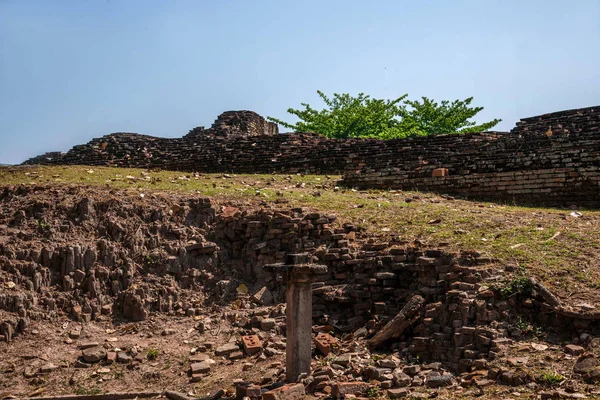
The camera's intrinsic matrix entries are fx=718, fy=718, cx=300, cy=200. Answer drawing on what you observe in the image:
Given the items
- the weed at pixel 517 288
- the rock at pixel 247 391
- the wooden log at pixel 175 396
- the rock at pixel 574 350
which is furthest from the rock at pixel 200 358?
the rock at pixel 574 350

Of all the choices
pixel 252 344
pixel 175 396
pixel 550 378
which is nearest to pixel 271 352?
pixel 252 344

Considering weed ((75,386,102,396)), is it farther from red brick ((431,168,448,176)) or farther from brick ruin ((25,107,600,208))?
red brick ((431,168,448,176))

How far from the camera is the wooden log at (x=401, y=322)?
834 cm

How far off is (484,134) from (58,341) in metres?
11.5

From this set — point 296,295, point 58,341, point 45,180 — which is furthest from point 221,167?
point 296,295

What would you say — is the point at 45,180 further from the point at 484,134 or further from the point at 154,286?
the point at 484,134

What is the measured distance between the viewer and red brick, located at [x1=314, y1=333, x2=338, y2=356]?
8391mm

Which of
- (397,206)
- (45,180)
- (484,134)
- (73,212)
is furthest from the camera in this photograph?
(484,134)

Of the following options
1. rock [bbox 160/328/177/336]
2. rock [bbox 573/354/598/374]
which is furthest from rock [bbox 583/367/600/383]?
rock [bbox 160/328/177/336]

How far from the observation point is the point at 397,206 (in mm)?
12000

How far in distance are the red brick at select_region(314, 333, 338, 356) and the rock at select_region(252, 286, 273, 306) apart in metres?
1.37

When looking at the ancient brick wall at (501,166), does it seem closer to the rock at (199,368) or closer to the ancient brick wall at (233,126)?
the ancient brick wall at (233,126)

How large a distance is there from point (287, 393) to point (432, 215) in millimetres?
4883

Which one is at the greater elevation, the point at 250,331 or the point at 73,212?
the point at 73,212
